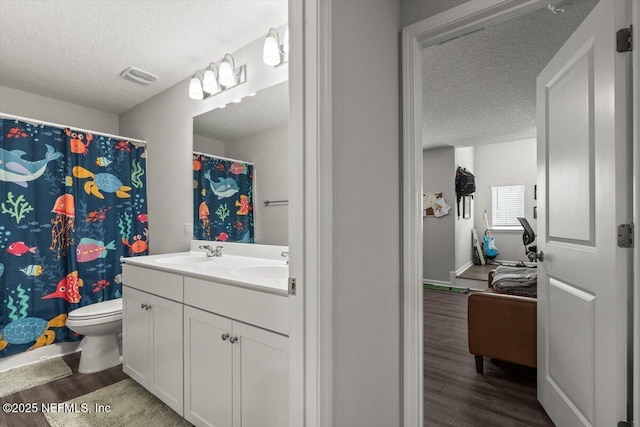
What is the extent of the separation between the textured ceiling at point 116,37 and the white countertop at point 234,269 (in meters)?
→ 1.47

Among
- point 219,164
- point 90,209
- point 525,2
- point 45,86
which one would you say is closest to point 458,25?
point 525,2

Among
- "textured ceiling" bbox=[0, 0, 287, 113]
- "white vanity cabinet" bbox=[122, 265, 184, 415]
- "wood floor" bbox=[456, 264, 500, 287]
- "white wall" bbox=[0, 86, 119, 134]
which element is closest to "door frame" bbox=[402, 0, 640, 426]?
"textured ceiling" bbox=[0, 0, 287, 113]

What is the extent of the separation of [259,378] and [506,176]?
247 inches

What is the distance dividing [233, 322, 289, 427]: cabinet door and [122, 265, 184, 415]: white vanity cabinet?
474 mm

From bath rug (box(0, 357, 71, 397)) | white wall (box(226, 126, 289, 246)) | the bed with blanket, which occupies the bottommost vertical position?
bath rug (box(0, 357, 71, 397))

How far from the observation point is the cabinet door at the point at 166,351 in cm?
167

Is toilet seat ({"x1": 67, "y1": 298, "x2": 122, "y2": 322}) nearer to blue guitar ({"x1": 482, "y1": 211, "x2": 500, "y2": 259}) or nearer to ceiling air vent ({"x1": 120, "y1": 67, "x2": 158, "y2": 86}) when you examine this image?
ceiling air vent ({"x1": 120, "y1": 67, "x2": 158, "y2": 86})

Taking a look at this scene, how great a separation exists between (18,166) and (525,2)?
3.33 meters

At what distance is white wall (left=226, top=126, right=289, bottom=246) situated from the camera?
2090 mm

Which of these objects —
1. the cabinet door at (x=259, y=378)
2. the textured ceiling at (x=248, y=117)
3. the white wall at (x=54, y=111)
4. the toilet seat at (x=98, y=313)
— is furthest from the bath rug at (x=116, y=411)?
the white wall at (x=54, y=111)

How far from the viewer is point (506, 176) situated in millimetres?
6086

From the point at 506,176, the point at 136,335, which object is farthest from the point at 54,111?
the point at 506,176

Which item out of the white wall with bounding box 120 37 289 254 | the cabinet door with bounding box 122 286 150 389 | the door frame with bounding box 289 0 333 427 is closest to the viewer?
the door frame with bounding box 289 0 333 427

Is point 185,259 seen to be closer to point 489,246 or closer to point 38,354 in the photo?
point 38,354
